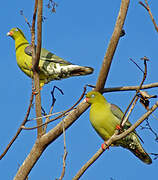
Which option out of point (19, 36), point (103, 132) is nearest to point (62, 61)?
point (19, 36)

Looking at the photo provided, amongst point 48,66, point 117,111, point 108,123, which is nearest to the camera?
point 108,123

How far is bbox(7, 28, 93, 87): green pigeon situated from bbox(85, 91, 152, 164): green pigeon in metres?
0.62

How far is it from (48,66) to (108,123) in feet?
5.58

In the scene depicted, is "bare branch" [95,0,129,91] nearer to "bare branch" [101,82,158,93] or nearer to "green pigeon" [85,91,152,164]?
"bare branch" [101,82,158,93]

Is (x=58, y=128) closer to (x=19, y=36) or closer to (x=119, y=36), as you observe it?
(x=119, y=36)

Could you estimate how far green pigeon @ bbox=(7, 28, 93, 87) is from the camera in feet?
15.7

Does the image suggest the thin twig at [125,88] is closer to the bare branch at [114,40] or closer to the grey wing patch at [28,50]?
the bare branch at [114,40]

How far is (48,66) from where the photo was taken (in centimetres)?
518

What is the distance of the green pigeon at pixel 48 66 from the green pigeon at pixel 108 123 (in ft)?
2.05

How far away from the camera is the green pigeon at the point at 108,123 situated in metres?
3.80

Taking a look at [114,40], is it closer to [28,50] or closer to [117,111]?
[117,111]

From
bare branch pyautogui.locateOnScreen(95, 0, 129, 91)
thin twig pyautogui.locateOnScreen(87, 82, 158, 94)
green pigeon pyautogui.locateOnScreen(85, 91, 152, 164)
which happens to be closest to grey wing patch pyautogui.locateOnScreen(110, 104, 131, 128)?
→ green pigeon pyautogui.locateOnScreen(85, 91, 152, 164)

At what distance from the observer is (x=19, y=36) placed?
5.91m

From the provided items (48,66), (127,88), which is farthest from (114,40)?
(48,66)
